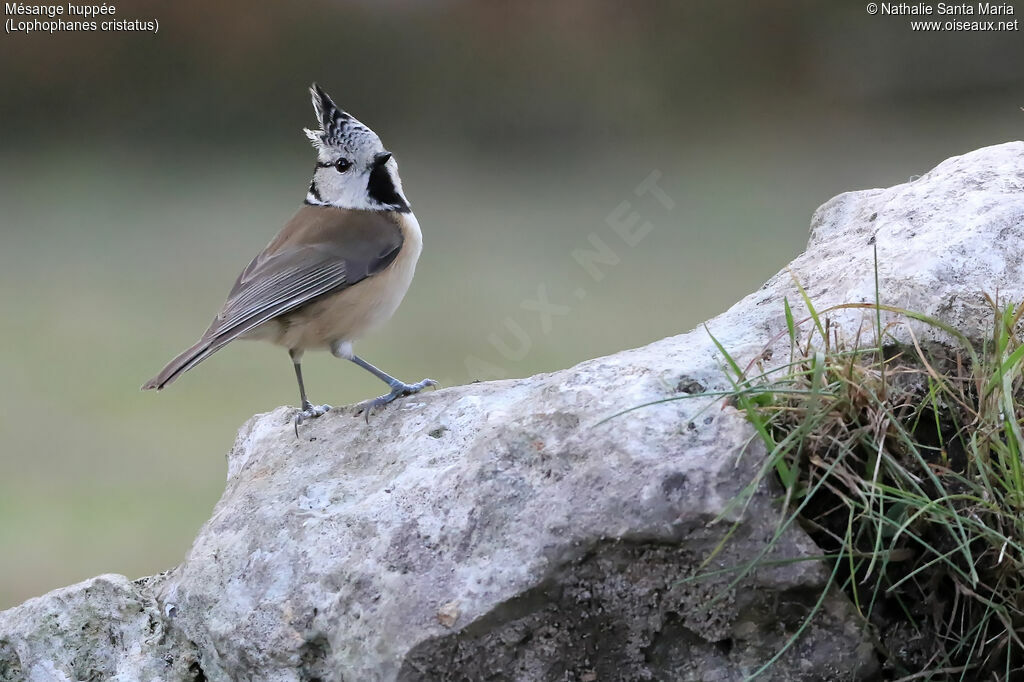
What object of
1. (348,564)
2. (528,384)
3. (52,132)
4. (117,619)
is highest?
(52,132)

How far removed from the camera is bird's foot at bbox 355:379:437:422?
2.55 m

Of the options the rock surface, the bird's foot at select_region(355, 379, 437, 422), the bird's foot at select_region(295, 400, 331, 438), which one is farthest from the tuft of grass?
the bird's foot at select_region(295, 400, 331, 438)

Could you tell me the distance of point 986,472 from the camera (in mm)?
1699

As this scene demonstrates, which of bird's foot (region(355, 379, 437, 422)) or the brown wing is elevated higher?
the brown wing

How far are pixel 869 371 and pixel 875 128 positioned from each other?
6.42 meters

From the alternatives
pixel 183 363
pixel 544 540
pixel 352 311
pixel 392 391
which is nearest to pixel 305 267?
pixel 352 311

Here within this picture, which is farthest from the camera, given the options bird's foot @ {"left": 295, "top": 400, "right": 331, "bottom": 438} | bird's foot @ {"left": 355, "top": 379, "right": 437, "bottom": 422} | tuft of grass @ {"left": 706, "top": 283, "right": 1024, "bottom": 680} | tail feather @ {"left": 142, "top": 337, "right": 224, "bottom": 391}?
tail feather @ {"left": 142, "top": 337, "right": 224, "bottom": 391}

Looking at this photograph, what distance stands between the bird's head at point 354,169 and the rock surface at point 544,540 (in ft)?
3.40

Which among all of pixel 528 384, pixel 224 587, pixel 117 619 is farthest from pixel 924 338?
pixel 117 619

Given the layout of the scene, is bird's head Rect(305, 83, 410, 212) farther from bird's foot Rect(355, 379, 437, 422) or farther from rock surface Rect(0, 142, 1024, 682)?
rock surface Rect(0, 142, 1024, 682)

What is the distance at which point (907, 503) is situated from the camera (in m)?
1.67

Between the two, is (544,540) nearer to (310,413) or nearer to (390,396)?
(390,396)

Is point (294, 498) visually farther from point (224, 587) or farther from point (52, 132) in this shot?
point (52, 132)

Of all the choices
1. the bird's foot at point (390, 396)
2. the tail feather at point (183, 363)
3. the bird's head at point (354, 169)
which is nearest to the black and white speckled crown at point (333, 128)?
the bird's head at point (354, 169)
